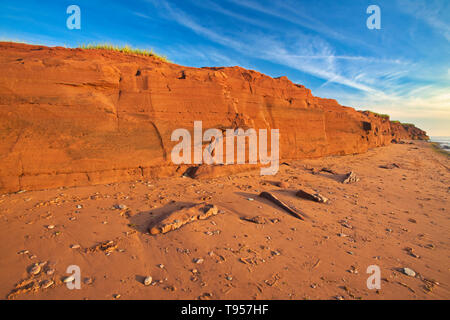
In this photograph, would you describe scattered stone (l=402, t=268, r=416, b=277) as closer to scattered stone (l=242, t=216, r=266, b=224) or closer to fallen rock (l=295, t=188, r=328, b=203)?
scattered stone (l=242, t=216, r=266, b=224)

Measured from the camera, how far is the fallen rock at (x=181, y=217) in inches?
129

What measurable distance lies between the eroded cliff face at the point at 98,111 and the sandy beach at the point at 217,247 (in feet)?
2.10

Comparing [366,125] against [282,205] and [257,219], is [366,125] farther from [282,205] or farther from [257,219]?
[257,219]

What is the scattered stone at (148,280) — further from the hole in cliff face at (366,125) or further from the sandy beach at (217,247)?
the hole in cliff face at (366,125)

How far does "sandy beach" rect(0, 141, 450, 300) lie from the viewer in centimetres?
228

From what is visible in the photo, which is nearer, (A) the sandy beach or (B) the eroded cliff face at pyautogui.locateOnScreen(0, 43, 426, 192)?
(A) the sandy beach

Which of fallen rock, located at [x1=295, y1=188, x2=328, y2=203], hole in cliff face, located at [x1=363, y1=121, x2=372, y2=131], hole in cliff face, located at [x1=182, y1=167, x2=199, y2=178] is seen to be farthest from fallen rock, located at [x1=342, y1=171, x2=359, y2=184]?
hole in cliff face, located at [x1=363, y1=121, x2=372, y2=131]

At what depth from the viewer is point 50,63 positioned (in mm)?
5254

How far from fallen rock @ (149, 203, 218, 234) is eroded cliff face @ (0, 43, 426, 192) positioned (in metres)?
2.79

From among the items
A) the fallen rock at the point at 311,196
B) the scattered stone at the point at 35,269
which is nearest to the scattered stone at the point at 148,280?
the scattered stone at the point at 35,269

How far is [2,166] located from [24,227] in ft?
7.88
